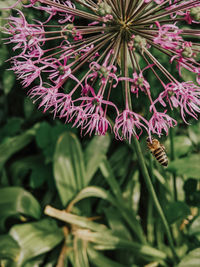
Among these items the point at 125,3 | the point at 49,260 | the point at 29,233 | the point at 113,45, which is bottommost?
the point at 49,260

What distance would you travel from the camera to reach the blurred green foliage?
86.8 inches

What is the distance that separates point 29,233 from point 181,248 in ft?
3.56

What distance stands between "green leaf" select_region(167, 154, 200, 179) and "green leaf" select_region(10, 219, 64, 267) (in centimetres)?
101

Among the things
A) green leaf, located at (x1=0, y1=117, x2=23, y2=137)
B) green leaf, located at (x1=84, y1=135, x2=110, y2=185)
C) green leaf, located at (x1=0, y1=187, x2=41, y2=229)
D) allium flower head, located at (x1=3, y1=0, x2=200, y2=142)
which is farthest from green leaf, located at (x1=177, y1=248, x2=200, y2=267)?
green leaf, located at (x1=0, y1=117, x2=23, y2=137)

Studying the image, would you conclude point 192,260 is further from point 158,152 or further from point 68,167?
point 68,167

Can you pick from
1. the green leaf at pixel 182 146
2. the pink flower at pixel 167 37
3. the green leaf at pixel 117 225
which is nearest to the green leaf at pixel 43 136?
the green leaf at pixel 117 225

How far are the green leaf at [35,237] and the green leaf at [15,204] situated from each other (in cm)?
10

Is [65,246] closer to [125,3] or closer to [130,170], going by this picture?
[130,170]

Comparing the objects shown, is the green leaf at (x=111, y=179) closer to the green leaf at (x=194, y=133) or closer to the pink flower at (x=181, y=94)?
the green leaf at (x=194, y=133)

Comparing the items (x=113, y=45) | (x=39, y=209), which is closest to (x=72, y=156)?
(x=39, y=209)

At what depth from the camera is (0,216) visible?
2.39 m

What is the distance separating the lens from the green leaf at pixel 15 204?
7.83 feet

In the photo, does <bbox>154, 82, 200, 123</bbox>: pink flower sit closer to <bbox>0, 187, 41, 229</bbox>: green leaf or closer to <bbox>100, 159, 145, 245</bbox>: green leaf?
<bbox>100, 159, 145, 245</bbox>: green leaf

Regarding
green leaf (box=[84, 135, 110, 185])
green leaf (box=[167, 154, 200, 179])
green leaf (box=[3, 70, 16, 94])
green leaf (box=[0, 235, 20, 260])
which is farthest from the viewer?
green leaf (box=[84, 135, 110, 185])
